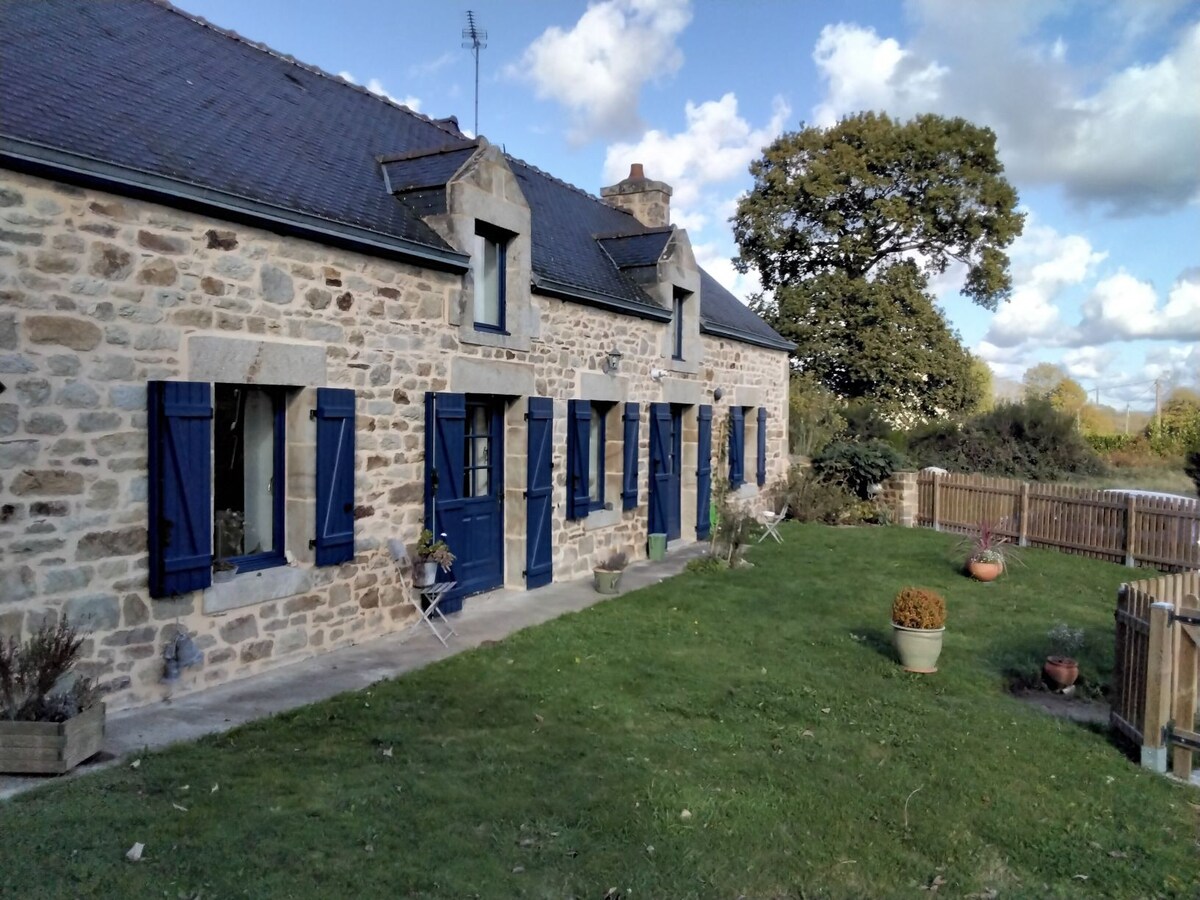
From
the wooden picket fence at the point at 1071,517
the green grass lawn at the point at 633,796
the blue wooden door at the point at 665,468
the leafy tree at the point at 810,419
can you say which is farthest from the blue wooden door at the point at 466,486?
the leafy tree at the point at 810,419

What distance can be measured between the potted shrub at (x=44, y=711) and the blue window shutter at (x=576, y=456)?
248 inches

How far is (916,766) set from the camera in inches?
200

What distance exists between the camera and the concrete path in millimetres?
5027

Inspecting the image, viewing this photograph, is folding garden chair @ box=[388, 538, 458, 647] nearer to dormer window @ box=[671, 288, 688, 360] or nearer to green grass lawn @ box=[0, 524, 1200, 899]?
green grass lawn @ box=[0, 524, 1200, 899]

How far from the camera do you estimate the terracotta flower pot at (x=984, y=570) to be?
11391mm

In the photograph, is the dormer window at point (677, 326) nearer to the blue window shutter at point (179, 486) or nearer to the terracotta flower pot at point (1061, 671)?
the terracotta flower pot at point (1061, 671)

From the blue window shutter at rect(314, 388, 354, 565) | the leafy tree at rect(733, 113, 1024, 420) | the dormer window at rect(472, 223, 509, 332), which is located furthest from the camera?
the leafy tree at rect(733, 113, 1024, 420)

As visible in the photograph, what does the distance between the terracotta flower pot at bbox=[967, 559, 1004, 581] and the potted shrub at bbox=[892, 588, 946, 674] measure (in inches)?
190

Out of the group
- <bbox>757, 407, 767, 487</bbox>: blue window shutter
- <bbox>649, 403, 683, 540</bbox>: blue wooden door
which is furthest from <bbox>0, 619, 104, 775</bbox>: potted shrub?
<bbox>757, 407, 767, 487</bbox>: blue window shutter

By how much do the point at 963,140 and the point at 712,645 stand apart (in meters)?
22.2

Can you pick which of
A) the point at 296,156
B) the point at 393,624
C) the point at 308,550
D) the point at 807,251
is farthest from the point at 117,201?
the point at 807,251

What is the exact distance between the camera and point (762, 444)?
1678 centimetres

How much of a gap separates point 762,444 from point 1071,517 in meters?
5.50

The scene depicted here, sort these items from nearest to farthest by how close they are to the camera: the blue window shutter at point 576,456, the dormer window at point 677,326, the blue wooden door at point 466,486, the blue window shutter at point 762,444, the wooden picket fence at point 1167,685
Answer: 1. the wooden picket fence at point 1167,685
2. the blue wooden door at point 466,486
3. the blue window shutter at point 576,456
4. the dormer window at point 677,326
5. the blue window shutter at point 762,444
